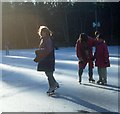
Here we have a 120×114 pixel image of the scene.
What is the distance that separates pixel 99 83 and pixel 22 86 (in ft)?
7.56

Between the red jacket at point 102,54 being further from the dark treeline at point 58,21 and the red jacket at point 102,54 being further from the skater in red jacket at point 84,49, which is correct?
the dark treeline at point 58,21

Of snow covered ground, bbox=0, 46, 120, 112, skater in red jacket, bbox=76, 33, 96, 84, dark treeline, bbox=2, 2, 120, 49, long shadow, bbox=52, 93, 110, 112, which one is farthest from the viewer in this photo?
dark treeline, bbox=2, 2, 120, 49

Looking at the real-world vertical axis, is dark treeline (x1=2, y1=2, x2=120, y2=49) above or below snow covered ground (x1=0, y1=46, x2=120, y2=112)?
above

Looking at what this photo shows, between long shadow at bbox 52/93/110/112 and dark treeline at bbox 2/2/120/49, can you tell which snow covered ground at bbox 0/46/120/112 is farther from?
dark treeline at bbox 2/2/120/49

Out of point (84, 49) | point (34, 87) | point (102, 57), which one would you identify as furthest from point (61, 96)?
point (102, 57)

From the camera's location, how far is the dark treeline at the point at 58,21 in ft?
153

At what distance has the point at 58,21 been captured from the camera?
1884 inches

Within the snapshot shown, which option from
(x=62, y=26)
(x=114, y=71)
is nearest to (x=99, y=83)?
(x=114, y=71)

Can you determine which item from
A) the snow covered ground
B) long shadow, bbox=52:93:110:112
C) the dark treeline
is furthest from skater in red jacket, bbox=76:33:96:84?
the dark treeline

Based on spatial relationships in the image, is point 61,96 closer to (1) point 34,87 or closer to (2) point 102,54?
(1) point 34,87

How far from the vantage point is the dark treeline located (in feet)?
153

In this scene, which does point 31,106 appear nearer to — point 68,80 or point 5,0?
point 68,80

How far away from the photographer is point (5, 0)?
2024 inches

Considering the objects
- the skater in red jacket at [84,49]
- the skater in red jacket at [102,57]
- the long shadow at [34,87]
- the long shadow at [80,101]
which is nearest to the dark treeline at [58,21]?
the long shadow at [34,87]
